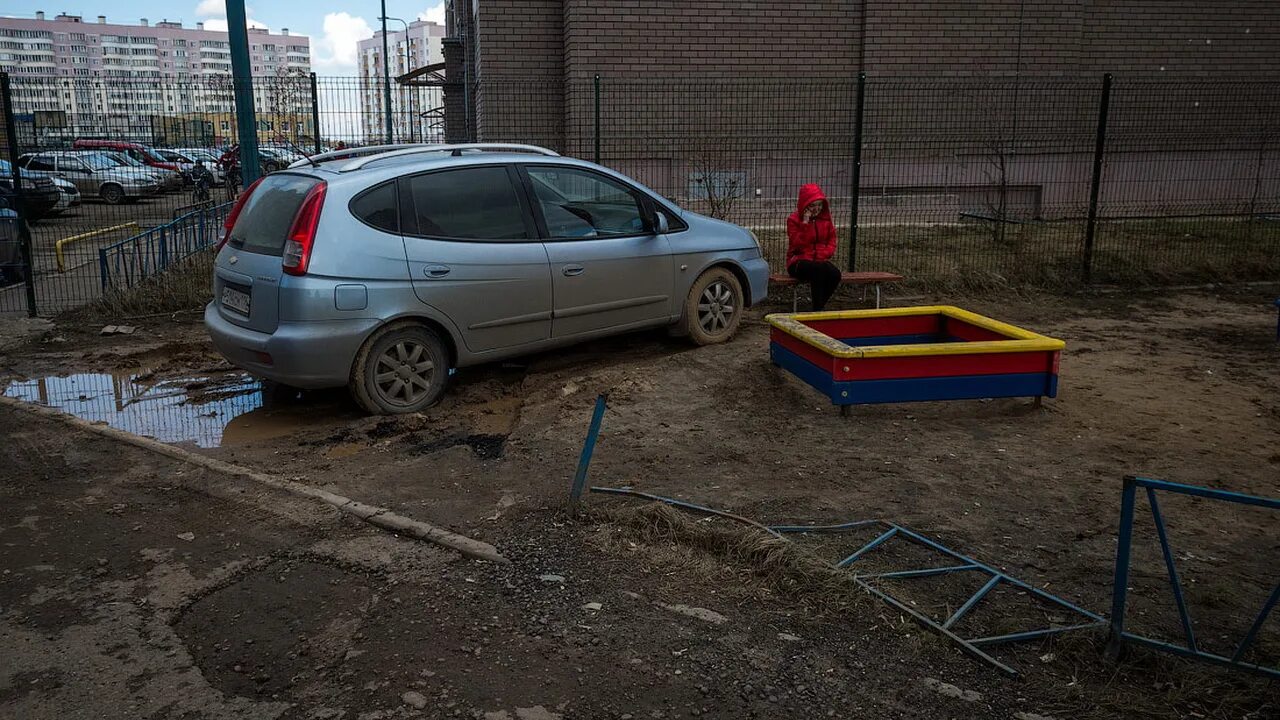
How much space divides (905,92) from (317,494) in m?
Result: 13.0

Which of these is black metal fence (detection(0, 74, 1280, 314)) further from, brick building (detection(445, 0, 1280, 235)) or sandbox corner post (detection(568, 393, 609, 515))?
sandbox corner post (detection(568, 393, 609, 515))

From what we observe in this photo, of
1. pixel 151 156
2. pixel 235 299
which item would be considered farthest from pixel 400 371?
pixel 151 156

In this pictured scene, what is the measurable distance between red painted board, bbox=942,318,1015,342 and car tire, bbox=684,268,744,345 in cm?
172

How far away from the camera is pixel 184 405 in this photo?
699 centimetres

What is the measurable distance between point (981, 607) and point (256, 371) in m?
4.65

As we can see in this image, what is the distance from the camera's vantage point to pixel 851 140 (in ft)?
49.3

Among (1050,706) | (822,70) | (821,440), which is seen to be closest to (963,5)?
(822,70)

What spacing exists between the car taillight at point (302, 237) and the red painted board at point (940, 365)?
3400 millimetres

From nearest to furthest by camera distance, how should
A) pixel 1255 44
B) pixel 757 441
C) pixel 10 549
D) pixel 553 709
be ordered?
pixel 553 709
pixel 10 549
pixel 757 441
pixel 1255 44

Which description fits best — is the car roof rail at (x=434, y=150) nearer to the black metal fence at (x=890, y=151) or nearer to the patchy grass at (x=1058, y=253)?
the black metal fence at (x=890, y=151)

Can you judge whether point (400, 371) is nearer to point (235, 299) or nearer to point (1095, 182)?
point (235, 299)

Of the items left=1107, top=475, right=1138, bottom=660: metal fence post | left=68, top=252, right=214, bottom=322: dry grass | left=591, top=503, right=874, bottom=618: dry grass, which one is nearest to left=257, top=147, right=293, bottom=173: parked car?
left=68, top=252, right=214, bottom=322: dry grass

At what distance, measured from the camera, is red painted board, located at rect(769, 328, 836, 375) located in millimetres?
6453

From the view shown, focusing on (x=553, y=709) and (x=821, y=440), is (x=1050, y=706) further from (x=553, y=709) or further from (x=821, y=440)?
(x=821, y=440)
